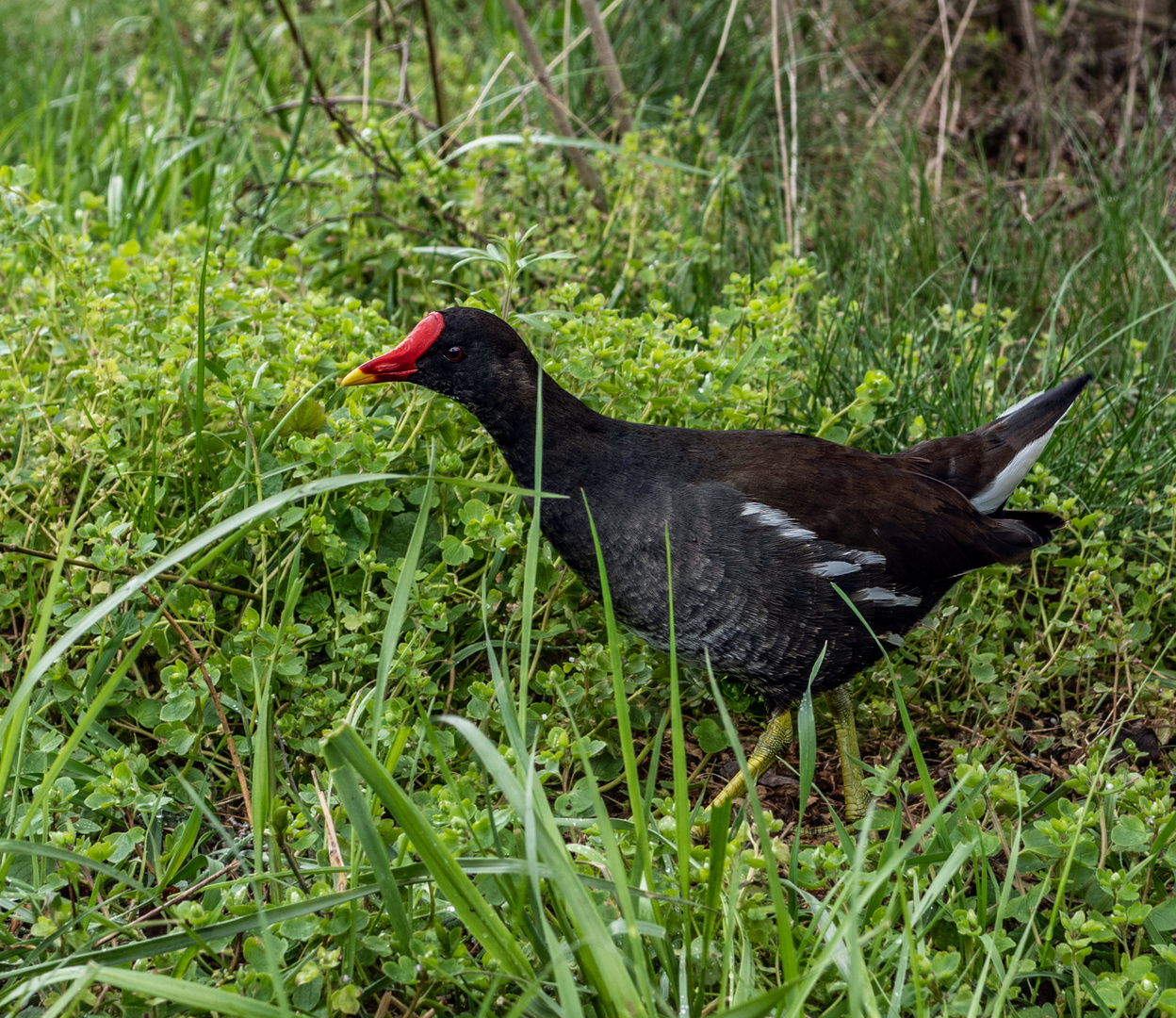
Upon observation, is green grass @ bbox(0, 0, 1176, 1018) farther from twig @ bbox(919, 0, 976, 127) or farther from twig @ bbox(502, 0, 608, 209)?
twig @ bbox(919, 0, 976, 127)

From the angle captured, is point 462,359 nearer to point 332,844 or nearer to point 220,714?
point 220,714

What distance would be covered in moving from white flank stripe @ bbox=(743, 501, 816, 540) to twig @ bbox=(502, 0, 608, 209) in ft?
7.70

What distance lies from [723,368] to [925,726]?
104cm

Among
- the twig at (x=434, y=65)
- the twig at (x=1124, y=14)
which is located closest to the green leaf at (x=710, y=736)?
the twig at (x=434, y=65)

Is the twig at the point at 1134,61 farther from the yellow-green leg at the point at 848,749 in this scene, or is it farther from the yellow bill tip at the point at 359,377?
the yellow bill tip at the point at 359,377

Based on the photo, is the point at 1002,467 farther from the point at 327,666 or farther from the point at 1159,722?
the point at 327,666

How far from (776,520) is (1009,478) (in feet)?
2.58

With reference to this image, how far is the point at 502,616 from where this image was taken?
3.02m

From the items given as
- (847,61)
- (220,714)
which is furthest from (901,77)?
(220,714)

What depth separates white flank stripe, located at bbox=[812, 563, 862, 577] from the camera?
8.87 feet

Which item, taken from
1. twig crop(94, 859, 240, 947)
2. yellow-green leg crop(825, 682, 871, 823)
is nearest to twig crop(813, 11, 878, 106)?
yellow-green leg crop(825, 682, 871, 823)

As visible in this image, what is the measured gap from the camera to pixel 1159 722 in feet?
9.71

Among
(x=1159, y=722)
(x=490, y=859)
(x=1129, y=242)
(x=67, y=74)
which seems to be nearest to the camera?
(x=490, y=859)

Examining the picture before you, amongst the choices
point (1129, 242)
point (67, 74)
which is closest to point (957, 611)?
point (1129, 242)
